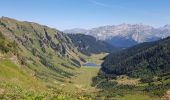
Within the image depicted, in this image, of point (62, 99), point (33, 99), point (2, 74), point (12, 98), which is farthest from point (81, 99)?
point (2, 74)

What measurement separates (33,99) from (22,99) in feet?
6.60

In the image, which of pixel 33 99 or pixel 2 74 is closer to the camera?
pixel 33 99

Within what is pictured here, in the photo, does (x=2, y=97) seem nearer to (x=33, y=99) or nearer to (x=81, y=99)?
(x=33, y=99)

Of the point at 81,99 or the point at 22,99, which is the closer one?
the point at 81,99

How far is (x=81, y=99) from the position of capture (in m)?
50.8

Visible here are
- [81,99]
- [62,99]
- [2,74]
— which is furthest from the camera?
[2,74]

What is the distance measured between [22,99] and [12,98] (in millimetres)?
2131

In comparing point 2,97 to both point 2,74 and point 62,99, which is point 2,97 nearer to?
point 62,99

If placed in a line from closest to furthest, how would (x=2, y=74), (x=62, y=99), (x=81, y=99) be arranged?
(x=81, y=99), (x=62, y=99), (x=2, y=74)

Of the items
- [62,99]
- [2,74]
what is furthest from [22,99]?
[2,74]

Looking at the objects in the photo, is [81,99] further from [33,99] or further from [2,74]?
[2,74]

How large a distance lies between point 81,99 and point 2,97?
523 inches

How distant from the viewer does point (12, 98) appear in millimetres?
56344

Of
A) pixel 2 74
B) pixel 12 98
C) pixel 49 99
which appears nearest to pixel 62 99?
pixel 49 99
